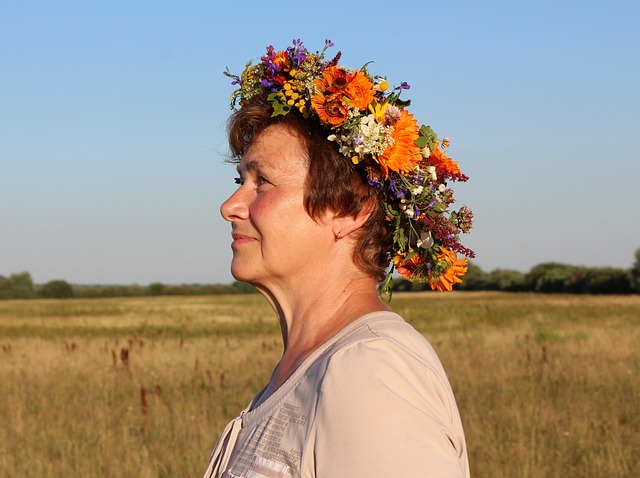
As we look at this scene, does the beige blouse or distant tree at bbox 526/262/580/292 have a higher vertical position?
the beige blouse

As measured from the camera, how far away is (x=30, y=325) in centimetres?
3112

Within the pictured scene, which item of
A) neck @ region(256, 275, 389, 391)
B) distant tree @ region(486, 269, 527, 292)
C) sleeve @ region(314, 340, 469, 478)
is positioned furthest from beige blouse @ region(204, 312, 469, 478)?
distant tree @ region(486, 269, 527, 292)

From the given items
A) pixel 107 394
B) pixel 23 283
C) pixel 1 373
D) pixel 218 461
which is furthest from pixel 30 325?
pixel 23 283

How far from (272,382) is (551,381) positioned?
29.7ft

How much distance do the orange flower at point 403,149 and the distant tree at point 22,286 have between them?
254ft


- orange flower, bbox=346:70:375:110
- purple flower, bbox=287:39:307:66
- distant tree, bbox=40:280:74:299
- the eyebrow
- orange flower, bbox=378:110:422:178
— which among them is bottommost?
distant tree, bbox=40:280:74:299

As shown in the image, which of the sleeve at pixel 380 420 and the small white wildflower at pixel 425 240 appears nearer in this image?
the sleeve at pixel 380 420

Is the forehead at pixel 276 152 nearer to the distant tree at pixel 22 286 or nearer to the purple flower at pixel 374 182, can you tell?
the purple flower at pixel 374 182

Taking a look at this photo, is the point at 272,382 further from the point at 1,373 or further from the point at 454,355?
the point at 454,355

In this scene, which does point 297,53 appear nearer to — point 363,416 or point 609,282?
point 363,416

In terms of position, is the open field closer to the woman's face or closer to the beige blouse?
the woman's face

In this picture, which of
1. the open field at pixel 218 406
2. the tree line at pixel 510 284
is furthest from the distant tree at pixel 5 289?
the open field at pixel 218 406

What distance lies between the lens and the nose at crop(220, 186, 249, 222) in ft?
7.09

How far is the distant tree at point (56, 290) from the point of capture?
7850 cm
